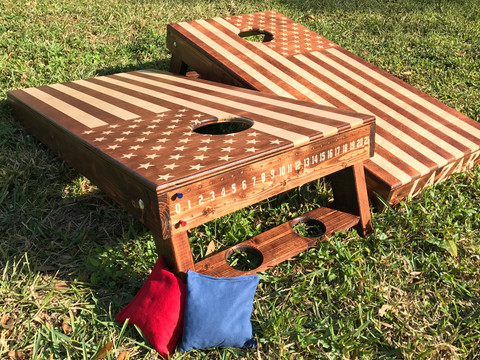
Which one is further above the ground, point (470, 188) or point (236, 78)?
point (236, 78)

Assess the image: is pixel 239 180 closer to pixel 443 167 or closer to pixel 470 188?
pixel 443 167

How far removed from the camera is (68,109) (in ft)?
7.27

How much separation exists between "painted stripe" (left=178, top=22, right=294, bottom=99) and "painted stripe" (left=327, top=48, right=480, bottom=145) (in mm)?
768

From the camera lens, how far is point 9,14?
4.01m

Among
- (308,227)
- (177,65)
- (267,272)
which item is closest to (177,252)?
(267,272)

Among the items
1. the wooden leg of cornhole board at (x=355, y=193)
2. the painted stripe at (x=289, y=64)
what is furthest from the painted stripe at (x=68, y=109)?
the painted stripe at (x=289, y=64)

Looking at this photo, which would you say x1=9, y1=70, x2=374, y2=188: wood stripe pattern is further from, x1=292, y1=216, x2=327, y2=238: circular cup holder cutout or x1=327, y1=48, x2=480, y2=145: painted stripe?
x1=327, y1=48, x2=480, y2=145: painted stripe

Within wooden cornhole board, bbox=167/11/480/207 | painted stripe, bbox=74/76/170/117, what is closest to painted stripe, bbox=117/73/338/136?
painted stripe, bbox=74/76/170/117

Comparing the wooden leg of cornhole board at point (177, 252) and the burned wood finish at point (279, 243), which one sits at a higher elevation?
the wooden leg of cornhole board at point (177, 252)

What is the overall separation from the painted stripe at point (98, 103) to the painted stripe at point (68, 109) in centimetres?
10

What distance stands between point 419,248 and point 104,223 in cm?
155

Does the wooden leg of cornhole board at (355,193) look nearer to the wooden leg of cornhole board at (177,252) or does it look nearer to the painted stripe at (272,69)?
the painted stripe at (272,69)

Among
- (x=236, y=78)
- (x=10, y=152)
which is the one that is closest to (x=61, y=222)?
(x=10, y=152)

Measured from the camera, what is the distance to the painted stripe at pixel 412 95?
2.57m
